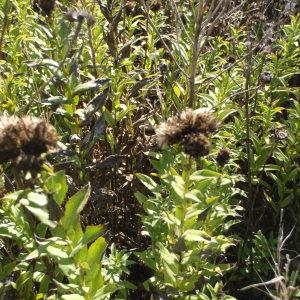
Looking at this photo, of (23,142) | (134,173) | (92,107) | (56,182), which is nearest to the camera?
(23,142)

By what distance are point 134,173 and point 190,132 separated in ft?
3.34

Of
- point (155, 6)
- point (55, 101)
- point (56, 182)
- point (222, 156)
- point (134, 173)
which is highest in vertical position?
point (155, 6)

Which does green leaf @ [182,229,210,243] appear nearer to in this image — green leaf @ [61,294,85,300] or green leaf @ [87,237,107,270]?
green leaf @ [87,237,107,270]

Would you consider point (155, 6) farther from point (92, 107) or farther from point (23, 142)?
point (23, 142)

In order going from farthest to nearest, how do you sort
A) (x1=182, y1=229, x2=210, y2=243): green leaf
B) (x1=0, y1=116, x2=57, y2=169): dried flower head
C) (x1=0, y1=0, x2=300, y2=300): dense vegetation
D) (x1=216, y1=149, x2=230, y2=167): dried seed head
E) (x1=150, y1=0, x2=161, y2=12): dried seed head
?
(x1=150, y1=0, x2=161, y2=12): dried seed head → (x1=216, y1=149, x2=230, y2=167): dried seed head → (x1=182, y1=229, x2=210, y2=243): green leaf → (x1=0, y1=0, x2=300, y2=300): dense vegetation → (x1=0, y1=116, x2=57, y2=169): dried flower head

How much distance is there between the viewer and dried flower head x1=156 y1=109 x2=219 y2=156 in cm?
162

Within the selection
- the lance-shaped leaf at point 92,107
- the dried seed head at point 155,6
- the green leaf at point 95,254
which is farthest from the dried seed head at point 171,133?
the dried seed head at point 155,6

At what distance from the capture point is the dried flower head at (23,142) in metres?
1.39

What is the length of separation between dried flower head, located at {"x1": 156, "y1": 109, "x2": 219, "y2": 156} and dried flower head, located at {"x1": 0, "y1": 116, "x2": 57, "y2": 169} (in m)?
0.45

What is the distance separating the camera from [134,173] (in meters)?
2.65

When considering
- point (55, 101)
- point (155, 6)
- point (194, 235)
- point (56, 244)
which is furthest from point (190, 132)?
point (155, 6)

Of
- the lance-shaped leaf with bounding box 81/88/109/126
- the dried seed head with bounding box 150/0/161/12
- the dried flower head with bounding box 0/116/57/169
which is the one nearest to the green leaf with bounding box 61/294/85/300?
the dried flower head with bounding box 0/116/57/169

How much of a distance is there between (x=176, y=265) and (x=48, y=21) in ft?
4.46

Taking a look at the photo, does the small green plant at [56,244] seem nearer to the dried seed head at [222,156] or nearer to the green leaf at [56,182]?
the green leaf at [56,182]
